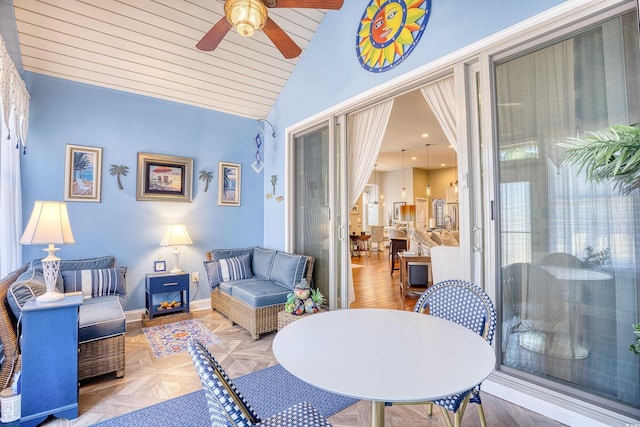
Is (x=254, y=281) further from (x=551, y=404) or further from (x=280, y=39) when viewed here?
(x=551, y=404)

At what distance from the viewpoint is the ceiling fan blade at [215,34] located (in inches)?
86.9

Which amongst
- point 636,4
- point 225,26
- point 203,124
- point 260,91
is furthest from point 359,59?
point 203,124

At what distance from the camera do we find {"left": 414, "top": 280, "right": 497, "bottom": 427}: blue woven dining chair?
55.7 inches

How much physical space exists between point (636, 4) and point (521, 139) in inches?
32.1

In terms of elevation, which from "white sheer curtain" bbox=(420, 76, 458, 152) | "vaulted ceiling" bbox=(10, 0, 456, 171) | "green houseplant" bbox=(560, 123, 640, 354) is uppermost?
"vaulted ceiling" bbox=(10, 0, 456, 171)

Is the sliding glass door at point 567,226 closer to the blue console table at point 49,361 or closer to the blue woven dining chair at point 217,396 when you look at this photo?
the blue woven dining chair at point 217,396

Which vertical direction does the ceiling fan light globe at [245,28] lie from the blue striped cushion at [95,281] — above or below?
above

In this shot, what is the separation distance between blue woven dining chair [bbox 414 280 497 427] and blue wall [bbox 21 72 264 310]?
3.45m

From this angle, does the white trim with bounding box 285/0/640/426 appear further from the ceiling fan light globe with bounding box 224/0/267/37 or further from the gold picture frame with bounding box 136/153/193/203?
the gold picture frame with bounding box 136/153/193/203

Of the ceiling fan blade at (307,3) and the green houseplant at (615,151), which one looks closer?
the green houseplant at (615,151)

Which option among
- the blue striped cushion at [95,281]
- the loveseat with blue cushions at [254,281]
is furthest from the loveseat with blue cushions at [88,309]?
the loveseat with blue cushions at [254,281]

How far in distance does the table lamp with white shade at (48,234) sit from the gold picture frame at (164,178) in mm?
1855

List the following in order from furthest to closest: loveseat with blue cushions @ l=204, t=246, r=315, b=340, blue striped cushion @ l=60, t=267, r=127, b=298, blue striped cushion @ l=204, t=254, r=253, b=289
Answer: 1. blue striped cushion @ l=204, t=254, r=253, b=289
2. loveseat with blue cushions @ l=204, t=246, r=315, b=340
3. blue striped cushion @ l=60, t=267, r=127, b=298

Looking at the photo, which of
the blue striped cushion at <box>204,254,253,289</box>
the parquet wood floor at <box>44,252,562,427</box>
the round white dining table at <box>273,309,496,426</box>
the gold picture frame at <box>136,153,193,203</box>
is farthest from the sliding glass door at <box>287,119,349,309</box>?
the round white dining table at <box>273,309,496,426</box>
